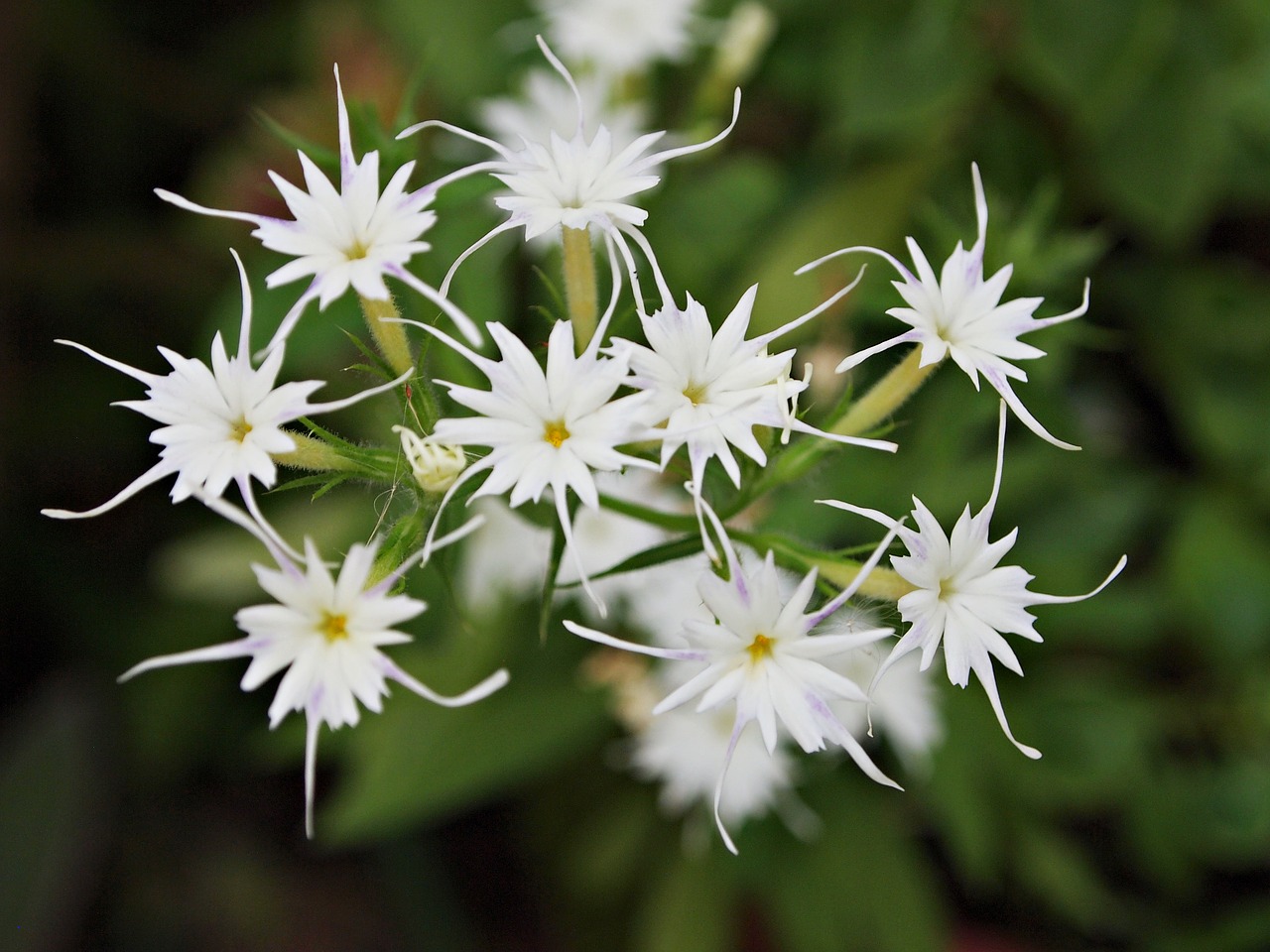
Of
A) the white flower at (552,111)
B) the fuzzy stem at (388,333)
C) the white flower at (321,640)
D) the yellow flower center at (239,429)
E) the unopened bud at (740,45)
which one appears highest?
the white flower at (552,111)

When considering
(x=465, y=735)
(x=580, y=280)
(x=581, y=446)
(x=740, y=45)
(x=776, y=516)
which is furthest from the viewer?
(x=465, y=735)

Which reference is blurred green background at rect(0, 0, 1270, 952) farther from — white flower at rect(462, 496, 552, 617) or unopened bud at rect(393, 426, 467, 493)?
unopened bud at rect(393, 426, 467, 493)

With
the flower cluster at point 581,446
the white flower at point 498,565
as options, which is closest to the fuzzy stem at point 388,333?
the flower cluster at point 581,446

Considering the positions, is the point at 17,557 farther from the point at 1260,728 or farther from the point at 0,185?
the point at 1260,728

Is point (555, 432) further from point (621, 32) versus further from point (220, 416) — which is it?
point (621, 32)

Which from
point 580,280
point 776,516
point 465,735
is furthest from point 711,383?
point 465,735

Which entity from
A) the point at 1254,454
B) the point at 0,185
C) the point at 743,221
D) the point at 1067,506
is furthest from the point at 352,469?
the point at 0,185

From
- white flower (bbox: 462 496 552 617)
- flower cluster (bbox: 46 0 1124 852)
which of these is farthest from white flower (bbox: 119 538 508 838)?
white flower (bbox: 462 496 552 617)

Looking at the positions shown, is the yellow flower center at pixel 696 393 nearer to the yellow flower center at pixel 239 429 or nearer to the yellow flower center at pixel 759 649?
the yellow flower center at pixel 759 649
